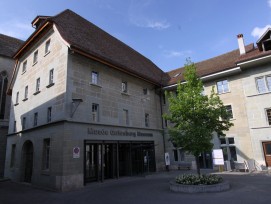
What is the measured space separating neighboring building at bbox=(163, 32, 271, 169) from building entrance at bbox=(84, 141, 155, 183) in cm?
601

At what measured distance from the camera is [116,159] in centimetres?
1889

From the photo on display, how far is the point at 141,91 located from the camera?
2370cm

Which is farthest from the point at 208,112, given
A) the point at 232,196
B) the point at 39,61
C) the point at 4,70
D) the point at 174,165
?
the point at 4,70

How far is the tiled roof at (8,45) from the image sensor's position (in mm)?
29169

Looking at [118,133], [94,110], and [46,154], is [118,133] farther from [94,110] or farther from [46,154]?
[46,154]

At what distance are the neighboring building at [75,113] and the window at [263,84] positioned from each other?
1043 centimetres

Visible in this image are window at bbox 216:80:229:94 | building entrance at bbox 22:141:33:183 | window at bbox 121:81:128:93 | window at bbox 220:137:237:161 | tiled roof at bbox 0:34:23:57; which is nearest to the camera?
building entrance at bbox 22:141:33:183

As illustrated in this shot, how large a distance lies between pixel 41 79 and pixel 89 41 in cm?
524

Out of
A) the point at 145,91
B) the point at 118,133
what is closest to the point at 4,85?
the point at 145,91

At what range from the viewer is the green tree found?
13.2 meters

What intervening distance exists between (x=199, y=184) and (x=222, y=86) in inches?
539

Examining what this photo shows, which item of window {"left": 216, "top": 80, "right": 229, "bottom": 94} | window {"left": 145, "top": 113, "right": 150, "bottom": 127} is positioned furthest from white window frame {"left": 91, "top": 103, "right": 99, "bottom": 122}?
window {"left": 216, "top": 80, "right": 229, "bottom": 94}

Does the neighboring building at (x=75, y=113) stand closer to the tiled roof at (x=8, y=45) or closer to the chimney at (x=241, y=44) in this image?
the tiled roof at (x=8, y=45)

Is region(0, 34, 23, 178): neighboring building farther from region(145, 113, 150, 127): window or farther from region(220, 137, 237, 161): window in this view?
region(220, 137, 237, 161): window
